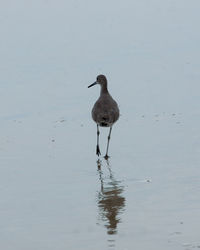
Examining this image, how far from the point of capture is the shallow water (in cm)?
796

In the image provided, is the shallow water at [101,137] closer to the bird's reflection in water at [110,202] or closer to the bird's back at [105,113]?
the bird's reflection in water at [110,202]

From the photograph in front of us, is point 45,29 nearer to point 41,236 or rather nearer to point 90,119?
point 90,119

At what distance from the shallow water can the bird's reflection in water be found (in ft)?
0.05

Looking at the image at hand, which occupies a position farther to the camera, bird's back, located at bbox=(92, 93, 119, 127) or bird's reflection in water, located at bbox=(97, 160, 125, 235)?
bird's back, located at bbox=(92, 93, 119, 127)

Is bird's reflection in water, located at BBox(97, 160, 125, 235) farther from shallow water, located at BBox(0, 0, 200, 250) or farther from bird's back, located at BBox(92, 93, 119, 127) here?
bird's back, located at BBox(92, 93, 119, 127)

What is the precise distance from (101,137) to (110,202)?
12.9 feet

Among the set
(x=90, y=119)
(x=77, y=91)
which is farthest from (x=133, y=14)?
(x=90, y=119)

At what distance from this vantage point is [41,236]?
25.5ft

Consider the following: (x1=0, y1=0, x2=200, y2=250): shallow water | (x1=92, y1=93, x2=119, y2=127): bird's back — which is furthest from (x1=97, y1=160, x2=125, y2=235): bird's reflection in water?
(x1=92, y1=93, x2=119, y2=127): bird's back

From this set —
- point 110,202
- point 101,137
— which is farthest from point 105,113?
point 110,202

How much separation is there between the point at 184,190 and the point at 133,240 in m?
1.84

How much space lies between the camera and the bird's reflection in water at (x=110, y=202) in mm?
8109

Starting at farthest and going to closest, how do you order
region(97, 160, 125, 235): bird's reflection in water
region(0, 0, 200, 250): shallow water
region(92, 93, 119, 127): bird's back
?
region(92, 93, 119, 127): bird's back → region(97, 160, 125, 235): bird's reflection in water → region(0, 0, 200, 250): shallow water

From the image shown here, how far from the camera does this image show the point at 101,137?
1286 cm
